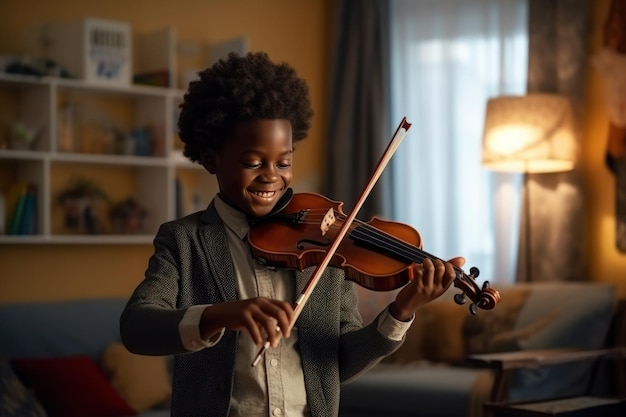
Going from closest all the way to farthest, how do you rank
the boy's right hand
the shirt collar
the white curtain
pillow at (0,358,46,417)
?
the boy's right hand < the shirt collar < pillow at (0,358,46,417) < the white curtain

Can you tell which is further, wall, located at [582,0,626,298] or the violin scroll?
wall, located at [582,0,626,298]

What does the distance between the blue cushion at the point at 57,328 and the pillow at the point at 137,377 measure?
0.10 meters

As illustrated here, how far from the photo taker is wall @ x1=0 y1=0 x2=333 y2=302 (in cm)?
450

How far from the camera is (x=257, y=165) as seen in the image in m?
1.56

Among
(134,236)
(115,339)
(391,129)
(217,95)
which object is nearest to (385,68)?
(391,129)

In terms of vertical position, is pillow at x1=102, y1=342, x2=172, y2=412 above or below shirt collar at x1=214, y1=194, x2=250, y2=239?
below

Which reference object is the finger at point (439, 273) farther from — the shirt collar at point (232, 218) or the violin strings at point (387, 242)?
the shirt collar at point (232, 218)

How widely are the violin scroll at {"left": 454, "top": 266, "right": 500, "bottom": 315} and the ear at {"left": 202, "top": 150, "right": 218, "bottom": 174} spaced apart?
1.34 feet

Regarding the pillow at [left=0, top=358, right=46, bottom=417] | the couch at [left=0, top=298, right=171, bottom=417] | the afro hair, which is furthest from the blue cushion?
the afro hair

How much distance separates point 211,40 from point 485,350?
2.02m

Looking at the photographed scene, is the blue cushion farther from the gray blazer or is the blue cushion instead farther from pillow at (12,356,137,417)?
the gray blazer

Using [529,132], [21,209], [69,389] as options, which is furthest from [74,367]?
[529,132]

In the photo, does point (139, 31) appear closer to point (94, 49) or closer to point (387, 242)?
point (94, 49)

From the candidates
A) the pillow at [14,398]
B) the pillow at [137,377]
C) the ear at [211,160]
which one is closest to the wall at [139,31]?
the pillow at [137,377]
